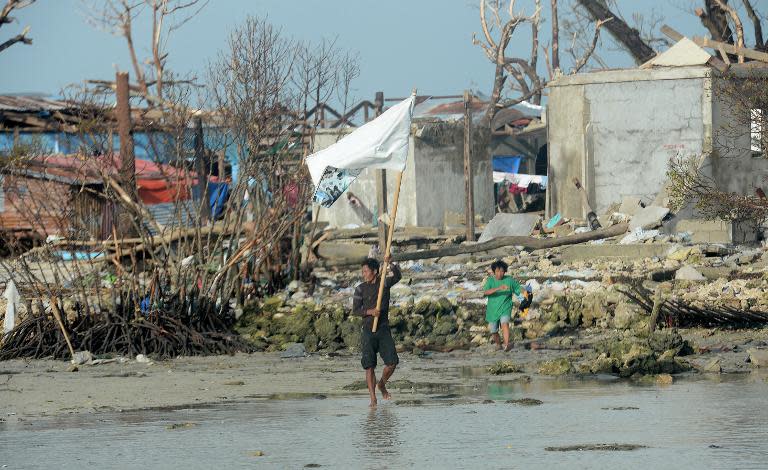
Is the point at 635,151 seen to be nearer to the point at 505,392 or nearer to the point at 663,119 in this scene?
the point at 663,119

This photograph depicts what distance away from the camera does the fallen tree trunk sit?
23156 mm

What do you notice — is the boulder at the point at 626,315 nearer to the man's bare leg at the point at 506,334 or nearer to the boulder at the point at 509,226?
the man's bare leg at the point at 506,334

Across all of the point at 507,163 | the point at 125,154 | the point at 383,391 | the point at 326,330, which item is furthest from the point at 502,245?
the point at 507,163

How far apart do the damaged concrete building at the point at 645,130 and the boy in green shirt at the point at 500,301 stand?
12.4 metres

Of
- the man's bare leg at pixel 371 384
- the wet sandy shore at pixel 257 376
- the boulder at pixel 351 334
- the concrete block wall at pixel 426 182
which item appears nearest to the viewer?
the man's bare leg at pixel 371 384

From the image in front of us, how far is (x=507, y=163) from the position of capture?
45.1 metres

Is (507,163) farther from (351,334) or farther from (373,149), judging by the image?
(373,149)

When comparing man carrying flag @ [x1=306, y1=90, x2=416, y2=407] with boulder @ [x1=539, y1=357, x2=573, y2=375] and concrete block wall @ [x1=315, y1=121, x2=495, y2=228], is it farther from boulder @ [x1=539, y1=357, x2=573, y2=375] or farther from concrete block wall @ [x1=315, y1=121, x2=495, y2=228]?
concrete block wall @ [x1=315, y1=121, x2=495, y2=228]

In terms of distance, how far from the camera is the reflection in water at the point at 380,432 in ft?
28.0

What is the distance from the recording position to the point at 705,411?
1001 cm

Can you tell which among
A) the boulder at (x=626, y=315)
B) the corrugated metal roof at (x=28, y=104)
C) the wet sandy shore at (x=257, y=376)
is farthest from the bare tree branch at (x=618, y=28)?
the wet sandy shore at (x=257, y=376)

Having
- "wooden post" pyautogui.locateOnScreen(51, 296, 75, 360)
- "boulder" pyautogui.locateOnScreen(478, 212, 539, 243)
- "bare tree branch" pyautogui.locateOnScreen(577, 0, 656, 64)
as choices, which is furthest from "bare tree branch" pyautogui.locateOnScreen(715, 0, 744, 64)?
"wooden post" pyautogui.locateOnScreen(51, 296, 75, 360)

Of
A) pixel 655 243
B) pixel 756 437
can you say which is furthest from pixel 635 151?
pixel 756 437

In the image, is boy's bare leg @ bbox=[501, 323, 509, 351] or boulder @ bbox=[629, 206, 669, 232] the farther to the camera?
boulder @ bbox=[629, 206, 669, 232]
